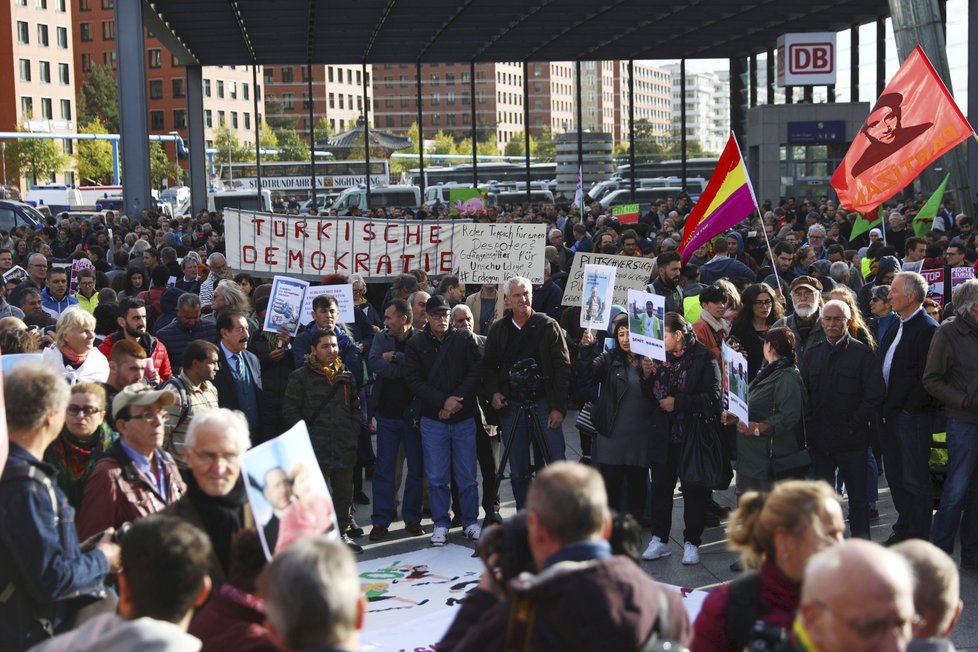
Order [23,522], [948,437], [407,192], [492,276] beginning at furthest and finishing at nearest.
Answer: [407,192] < [492,276] < [948,437] < [23,522]

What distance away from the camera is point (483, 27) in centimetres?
3606

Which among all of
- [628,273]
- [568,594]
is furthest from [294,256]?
[568,594]

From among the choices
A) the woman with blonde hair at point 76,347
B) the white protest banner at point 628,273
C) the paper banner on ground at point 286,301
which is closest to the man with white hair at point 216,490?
the woman with blonde hair at point 76,347

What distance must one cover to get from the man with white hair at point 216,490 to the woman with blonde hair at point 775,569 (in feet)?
5.89

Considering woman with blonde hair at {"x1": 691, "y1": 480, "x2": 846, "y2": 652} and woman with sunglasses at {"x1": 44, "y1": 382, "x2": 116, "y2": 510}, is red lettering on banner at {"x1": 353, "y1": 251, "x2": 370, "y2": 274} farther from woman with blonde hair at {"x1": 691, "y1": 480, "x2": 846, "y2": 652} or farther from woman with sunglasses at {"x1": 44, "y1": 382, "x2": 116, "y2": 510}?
woman with blonde hair at {"x1": 691, "y1": 480, "x2": 846, "y2": 652}

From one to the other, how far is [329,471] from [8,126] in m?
86.7

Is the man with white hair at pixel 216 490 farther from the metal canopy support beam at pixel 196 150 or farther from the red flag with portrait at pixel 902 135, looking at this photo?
the metal canopy support beam at pixel 196 150

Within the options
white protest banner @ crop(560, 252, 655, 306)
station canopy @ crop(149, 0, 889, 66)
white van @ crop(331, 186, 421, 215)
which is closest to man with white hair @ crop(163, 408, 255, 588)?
white protest banner @ crop(560, 252, 655, 306)

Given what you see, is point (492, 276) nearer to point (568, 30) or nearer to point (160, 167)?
point (568, 30)

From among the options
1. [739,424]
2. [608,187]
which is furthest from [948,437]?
[608,187]

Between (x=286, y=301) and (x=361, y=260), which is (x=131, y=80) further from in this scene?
(x=286, y=301)

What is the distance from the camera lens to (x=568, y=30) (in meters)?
36.8

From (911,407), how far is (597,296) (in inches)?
111

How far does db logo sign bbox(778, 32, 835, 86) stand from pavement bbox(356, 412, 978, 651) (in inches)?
1034
